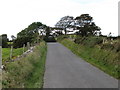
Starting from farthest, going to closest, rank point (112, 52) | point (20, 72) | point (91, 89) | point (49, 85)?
point (112, 52) → point (20, 72) → point (49, 85) → point (91, 89)

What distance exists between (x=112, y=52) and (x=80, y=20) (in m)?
61.3

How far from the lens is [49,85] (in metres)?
12.3

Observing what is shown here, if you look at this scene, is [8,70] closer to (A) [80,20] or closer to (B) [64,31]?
(A) [80,20]

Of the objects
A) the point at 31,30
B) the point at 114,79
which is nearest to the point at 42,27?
the point at 31,30

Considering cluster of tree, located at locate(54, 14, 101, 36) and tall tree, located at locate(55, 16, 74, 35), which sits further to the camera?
tall tree, located at locate(55, 16, 74, 35)

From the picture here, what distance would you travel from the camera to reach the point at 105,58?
20.8 metres

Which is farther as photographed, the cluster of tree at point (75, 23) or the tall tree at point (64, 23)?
the tall tree at point (64, 23)

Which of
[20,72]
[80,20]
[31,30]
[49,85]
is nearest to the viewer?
[49,85]

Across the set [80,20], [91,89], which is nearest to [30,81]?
[91,89]

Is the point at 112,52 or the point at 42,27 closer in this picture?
the point at 112,52

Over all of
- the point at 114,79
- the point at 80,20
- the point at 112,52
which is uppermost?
the point at 80,20

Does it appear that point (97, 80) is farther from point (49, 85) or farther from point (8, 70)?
point (8, 70)

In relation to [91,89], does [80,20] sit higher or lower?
higher

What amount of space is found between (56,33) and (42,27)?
644 cm
